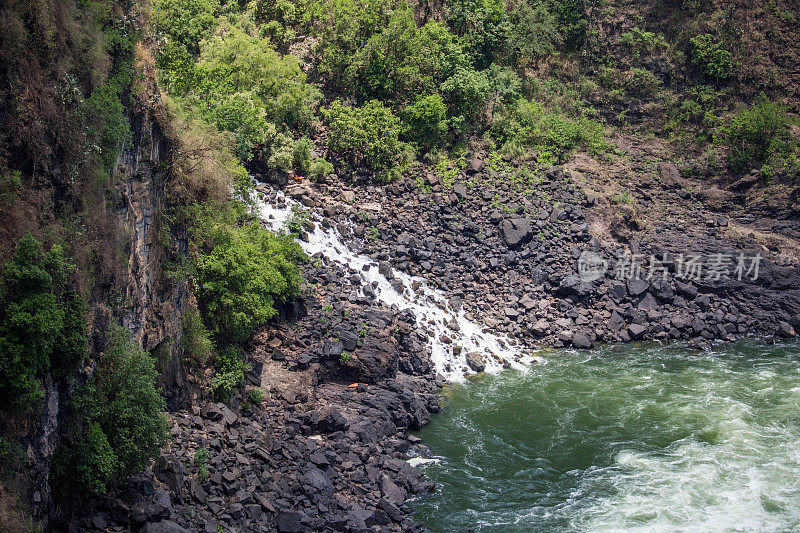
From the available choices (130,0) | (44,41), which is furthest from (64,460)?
(130,0)

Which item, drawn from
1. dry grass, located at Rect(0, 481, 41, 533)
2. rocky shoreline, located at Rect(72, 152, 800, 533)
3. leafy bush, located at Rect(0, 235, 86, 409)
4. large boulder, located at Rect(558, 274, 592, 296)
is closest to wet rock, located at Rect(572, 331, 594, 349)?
rocky shoreline, located at Rect(72, 152, 800, 533)

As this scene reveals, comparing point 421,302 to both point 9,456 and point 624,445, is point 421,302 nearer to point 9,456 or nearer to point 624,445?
point 624,445

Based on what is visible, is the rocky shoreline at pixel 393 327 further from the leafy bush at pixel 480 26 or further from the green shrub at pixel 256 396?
the leafy bush at pixel 480 26

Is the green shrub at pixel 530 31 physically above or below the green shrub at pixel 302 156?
above

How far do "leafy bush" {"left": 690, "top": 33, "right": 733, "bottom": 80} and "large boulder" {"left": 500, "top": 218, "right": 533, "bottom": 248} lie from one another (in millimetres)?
16364

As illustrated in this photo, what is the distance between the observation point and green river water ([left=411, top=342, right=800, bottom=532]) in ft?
60.8

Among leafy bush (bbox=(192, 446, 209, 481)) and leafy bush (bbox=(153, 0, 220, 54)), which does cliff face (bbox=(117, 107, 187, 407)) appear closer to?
leafy bush (bbox=(192, 446, 209, 481))

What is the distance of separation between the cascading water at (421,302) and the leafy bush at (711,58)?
22.1 meters

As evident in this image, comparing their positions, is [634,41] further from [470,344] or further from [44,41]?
[44,41]

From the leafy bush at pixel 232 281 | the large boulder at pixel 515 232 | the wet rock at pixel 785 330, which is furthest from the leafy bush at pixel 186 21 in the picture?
the wet rock at pixel 785 330

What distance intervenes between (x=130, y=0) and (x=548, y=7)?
104ft

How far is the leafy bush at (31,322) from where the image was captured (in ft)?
37.3

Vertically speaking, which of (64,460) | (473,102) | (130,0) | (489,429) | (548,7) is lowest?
(489,429)

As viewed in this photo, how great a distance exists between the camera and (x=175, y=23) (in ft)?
112
